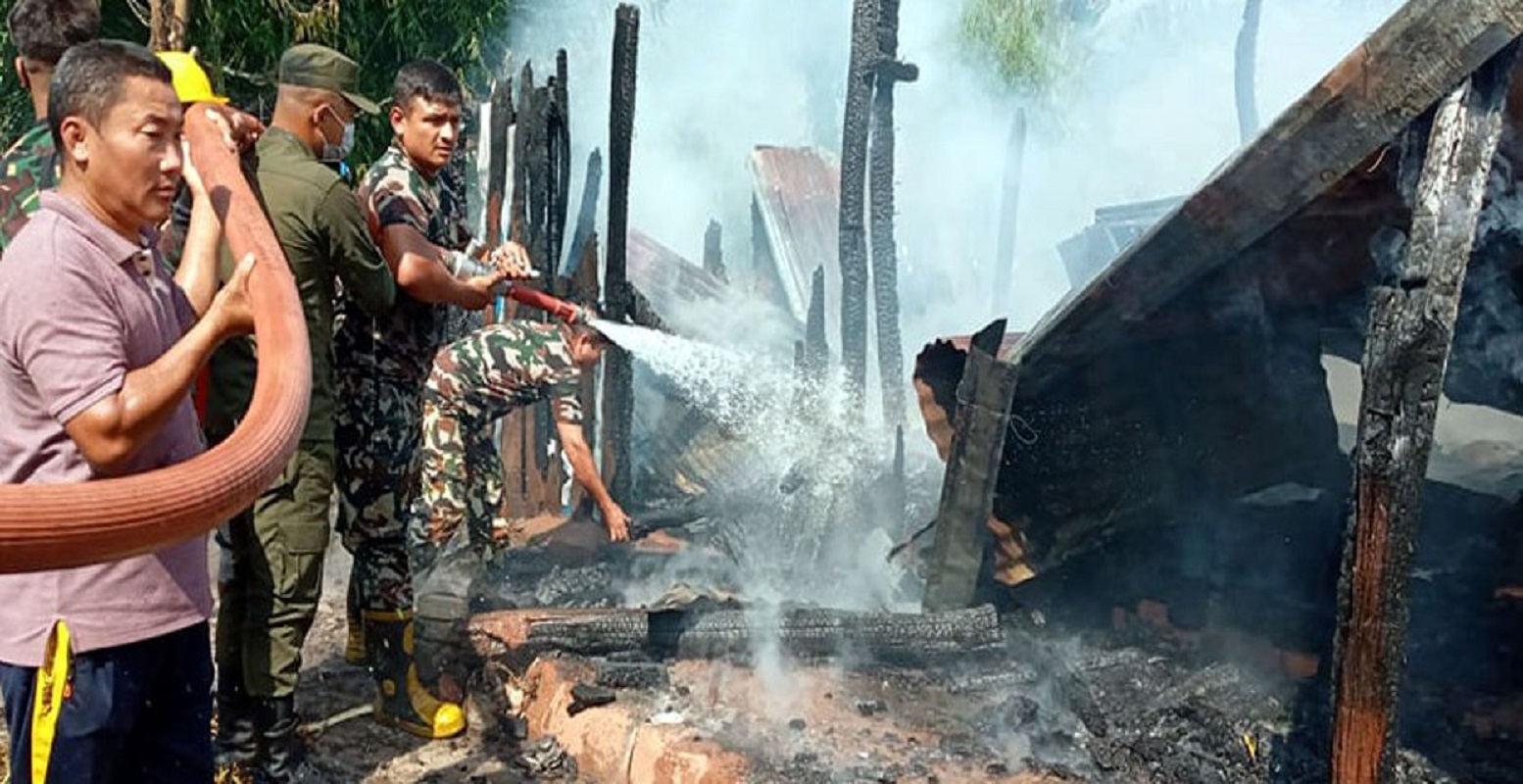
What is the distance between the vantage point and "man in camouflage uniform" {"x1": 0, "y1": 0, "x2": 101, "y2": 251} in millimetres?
3697

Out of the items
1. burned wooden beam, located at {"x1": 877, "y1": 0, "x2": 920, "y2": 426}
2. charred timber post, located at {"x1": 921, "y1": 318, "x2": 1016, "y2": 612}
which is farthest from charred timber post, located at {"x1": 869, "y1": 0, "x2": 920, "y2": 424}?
charred timber post, located at {"x1": 921, "y1": 318, "x2": 1016, "y2": 612}

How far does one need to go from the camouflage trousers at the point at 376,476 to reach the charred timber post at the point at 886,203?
5.02 m

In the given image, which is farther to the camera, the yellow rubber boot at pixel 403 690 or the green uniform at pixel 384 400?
the yellow rubber boot at pixel 403 690

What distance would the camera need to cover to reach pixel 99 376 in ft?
7.12

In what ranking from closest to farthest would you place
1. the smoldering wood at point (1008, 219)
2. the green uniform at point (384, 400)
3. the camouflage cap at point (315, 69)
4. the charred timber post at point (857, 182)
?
the camouflage cap at point (315, 69) → the green uniform at point (384, 400) → the charred timber post at point (857, 182) → the smoldering wood at point (1008, 219)

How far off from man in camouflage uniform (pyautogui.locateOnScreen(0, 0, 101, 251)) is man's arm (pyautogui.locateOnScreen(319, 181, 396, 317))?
87cm

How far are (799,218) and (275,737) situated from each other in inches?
548

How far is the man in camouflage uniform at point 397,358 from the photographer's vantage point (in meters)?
4.23

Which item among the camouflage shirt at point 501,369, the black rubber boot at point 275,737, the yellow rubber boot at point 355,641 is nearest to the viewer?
the black rubber boot at point 275,737

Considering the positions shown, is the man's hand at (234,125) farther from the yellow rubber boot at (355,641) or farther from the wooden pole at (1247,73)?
the wooden pole at (1247,73)

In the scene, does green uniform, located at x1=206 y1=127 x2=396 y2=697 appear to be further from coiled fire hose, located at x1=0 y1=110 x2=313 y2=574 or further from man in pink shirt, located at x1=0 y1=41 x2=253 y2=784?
coiled fire hose, located at x1=0 y1=110 x2=313 y2=574

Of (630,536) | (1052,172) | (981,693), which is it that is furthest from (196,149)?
(1052,172)

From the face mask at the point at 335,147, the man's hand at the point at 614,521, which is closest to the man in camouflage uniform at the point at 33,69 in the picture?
the face mask at the point at 335,147

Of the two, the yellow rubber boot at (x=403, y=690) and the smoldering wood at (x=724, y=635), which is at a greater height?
the smoldering wood at (x=724, y=635)
